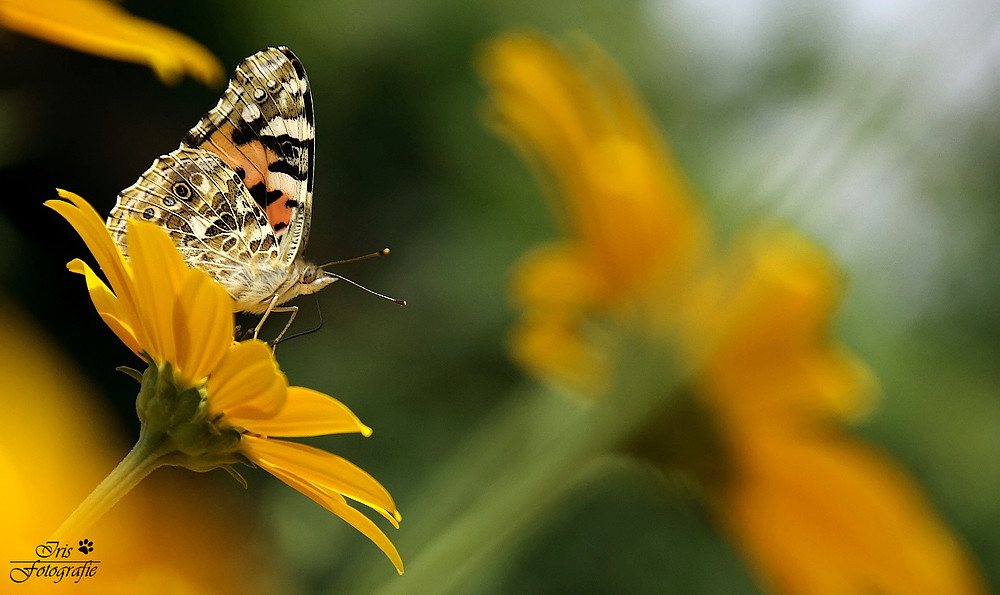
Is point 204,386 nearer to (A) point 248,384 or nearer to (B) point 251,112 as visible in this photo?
(A) point 248,384

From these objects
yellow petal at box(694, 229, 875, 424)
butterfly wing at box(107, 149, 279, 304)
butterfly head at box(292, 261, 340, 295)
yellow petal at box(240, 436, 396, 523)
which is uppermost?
yellow petal at box(240, 436, 396, 523)

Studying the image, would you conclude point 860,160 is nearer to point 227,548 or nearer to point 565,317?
point 565,317

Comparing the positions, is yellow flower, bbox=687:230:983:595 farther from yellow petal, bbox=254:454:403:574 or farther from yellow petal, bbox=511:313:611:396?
yellow petal, bbox=254:454:403:574

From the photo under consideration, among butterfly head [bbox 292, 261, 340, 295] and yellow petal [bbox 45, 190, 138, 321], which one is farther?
butterfly head [bbox 292, 261, 340, 295]

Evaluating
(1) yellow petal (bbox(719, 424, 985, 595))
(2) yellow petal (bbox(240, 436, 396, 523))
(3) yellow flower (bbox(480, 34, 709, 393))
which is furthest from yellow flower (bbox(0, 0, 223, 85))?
(1) yellow petal (bbox(719, 424, 985, 595))

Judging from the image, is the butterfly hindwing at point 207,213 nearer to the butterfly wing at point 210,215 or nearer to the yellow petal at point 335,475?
the butterfly wing at point 210,215

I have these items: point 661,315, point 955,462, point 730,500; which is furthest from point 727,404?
point 955,462

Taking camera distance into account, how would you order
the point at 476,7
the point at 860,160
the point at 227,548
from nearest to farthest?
the point at 860,160 < the point at 227,548 < the point at 476,7
